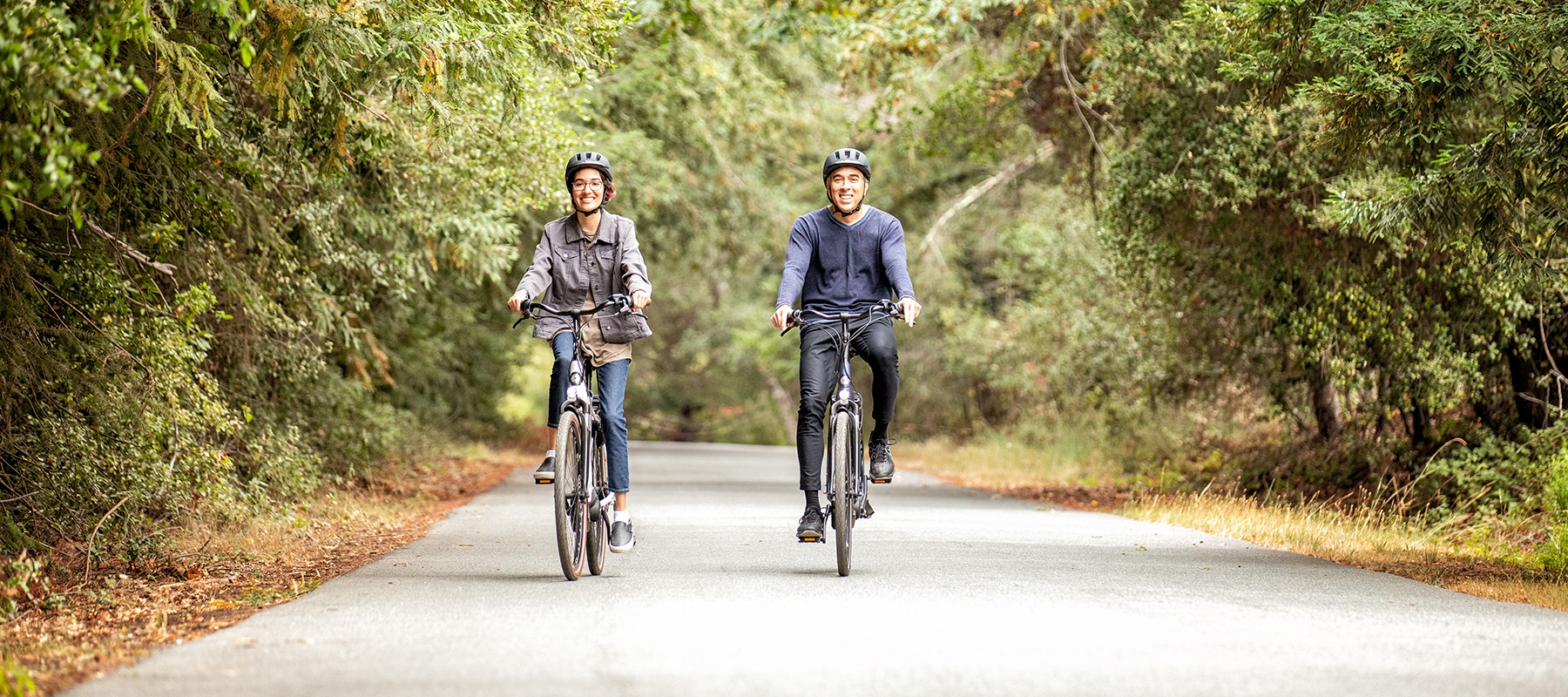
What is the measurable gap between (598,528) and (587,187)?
1835 mm

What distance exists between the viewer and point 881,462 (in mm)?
8250

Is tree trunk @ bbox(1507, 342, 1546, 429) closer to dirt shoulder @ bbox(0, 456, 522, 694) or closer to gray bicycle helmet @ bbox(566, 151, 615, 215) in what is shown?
gray bicycle helmet @ bbox(566, 151, 615, 215)

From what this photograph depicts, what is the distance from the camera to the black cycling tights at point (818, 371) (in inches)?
316

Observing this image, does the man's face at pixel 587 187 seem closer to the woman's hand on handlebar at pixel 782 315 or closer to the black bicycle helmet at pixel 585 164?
the black bicycle helmet at pixel 585 164

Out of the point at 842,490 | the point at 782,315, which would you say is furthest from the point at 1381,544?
the point at 782,315

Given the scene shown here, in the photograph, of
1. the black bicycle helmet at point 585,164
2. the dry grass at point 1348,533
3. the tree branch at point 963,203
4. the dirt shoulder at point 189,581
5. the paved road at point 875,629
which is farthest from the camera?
the tree branch at point 963,203

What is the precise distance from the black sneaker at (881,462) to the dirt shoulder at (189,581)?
9.93 ft

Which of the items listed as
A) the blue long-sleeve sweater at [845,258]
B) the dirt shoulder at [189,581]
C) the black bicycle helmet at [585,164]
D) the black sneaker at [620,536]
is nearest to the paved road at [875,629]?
the black sneaker at [620,536]

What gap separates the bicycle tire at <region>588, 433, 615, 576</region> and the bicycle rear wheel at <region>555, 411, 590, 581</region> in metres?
0.04

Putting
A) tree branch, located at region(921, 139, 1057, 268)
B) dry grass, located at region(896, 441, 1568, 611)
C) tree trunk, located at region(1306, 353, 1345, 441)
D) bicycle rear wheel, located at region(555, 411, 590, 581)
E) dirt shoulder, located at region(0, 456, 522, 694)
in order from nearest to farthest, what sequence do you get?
1. dirt shoulder, located at region(0, 456, 522, 694)
2. bicycle rear wheel, located at region(555, 411, 590, 581)
3. dry grass, located at region(896, 441, 1568, 611)
4. tree trunk, located at region(1306, 353, 1345, 441)
5. tree branch, located at region(921, 139, 1057, 268)

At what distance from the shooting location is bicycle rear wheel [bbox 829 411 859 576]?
25.2 feet

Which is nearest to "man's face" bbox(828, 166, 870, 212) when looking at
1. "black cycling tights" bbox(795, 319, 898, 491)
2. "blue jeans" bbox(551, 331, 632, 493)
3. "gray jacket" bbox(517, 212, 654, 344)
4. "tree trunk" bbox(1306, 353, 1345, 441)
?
"black cycling tights" bbox(795, 319, 898, 491)

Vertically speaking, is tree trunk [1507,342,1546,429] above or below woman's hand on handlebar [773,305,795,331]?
below

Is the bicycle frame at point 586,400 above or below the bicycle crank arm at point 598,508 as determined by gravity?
above
